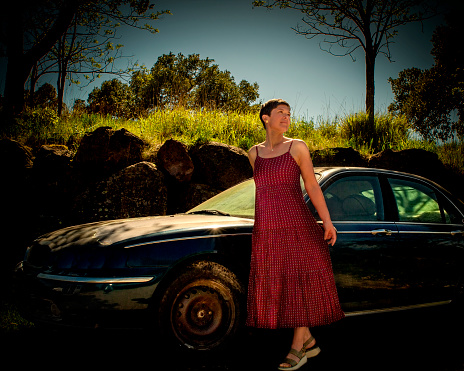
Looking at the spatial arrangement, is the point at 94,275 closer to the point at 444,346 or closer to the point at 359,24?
the point at 444,346

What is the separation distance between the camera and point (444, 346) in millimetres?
3211

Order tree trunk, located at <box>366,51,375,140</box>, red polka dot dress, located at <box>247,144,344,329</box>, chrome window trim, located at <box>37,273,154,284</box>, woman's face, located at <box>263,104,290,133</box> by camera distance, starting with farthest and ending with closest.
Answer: tree trunk, located at <box>366,51,375,140</box> < woman's face, located at <box>263,104,290,133</box> < red polka dot dress, located at <box>247,144,344,329</box> < chrome window trim, located at <box>37,273,154,284</box>

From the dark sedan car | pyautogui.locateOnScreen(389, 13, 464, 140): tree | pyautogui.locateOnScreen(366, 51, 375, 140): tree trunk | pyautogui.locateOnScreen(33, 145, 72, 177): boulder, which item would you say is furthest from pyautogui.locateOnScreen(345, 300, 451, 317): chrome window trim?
pyautogui.locateOnScreen(389, 13, 464, 140): tree

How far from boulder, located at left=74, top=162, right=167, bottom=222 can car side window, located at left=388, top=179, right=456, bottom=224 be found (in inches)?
153

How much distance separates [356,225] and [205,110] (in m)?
6.92

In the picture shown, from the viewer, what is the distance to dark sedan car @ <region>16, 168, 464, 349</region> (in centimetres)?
254

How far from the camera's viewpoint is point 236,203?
3.63m

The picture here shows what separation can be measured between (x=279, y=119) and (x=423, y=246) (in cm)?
184

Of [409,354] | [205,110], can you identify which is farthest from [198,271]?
[205,110]

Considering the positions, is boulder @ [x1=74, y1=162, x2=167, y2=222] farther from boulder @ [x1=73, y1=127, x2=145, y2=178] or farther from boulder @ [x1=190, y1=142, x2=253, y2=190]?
boulder @ [x1=190, y1=142, x2=253, y2=190]

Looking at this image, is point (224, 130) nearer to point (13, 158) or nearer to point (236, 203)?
point (13, 158)

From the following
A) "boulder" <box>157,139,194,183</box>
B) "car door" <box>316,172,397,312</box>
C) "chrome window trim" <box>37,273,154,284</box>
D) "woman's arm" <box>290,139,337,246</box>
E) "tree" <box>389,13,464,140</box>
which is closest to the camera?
"chrome window trim" <box>37,273,154,284</box>

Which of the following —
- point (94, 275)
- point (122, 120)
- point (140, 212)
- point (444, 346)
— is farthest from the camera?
point (122, 120)

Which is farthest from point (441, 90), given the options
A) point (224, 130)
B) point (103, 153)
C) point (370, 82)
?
point (103, 153)
